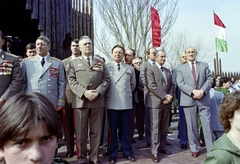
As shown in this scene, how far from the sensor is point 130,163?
4.13 meters

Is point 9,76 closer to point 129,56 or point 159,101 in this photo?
point 159,101

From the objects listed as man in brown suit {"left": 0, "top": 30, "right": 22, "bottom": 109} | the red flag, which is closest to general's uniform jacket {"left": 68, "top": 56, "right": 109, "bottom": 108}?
man in brown suit {"left": 0, "top": 30, "right": 22, "bottom": 109}

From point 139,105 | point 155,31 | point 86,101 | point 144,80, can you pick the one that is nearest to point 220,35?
point 155,31

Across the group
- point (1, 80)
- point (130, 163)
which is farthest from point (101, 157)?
point (1, 80)

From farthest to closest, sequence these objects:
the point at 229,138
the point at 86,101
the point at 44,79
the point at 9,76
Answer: the point at 86,101 → the point at 44,79 → the point at 9,76 → the point at 229,138

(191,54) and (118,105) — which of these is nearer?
(118,105)

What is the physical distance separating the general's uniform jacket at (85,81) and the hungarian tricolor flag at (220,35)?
8.29m

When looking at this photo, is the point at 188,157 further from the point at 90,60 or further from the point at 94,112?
the point at 90,60

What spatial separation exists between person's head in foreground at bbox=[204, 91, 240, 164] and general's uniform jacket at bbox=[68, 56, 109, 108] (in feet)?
7.53

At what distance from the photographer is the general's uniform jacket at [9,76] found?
359cm

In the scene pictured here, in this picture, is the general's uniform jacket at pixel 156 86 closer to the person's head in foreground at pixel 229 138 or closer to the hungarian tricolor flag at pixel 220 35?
the person's head in foreground at pixel 229 138

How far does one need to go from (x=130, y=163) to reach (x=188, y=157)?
122 centimetres

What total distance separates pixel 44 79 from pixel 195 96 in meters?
2.72

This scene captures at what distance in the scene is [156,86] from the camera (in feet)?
15.4
